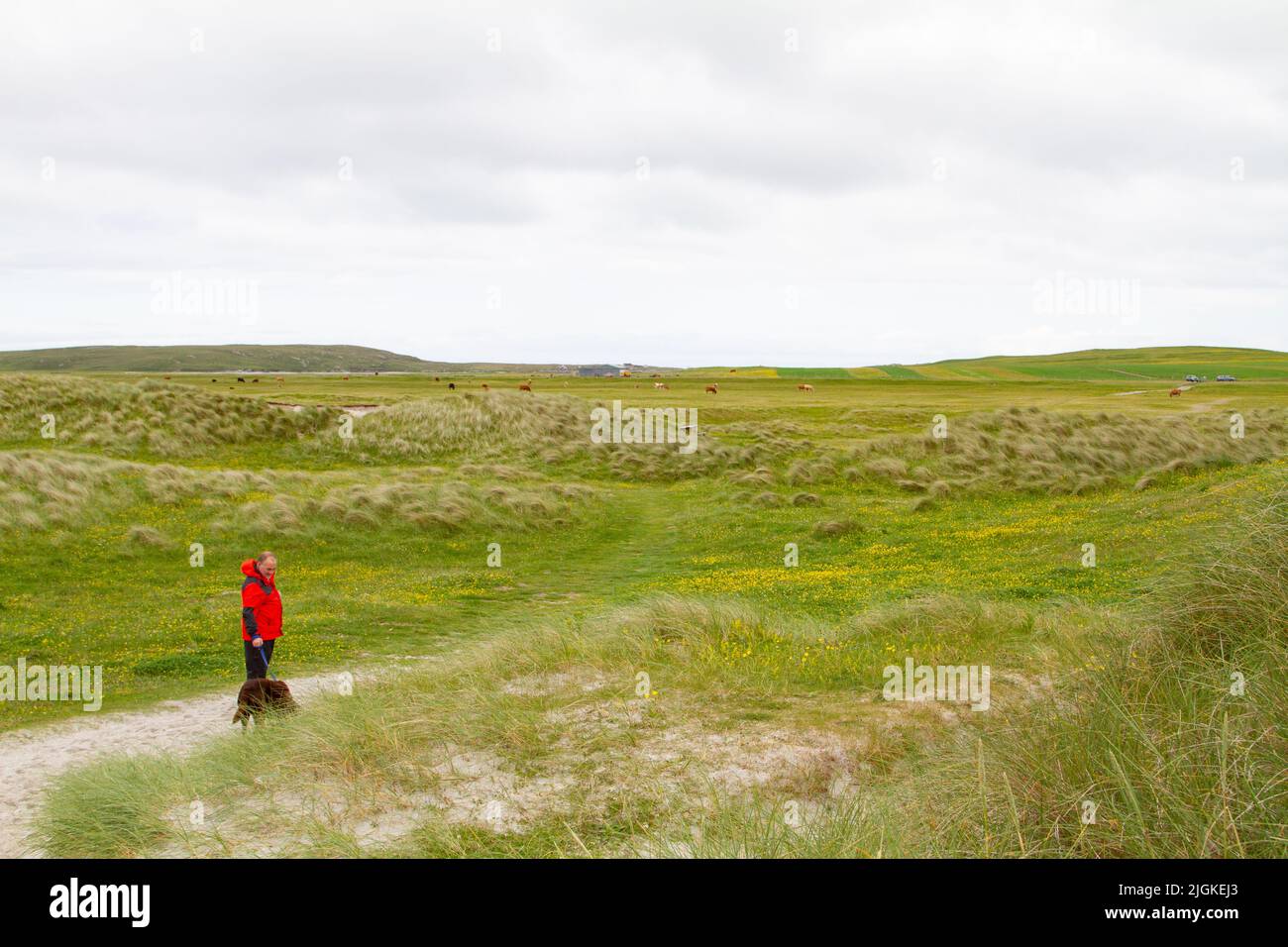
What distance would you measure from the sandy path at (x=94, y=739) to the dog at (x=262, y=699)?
1.88 feet

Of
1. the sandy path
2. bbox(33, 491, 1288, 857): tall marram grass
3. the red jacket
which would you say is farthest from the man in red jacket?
bbox(33, 491, 1288, 857): tall marram grass

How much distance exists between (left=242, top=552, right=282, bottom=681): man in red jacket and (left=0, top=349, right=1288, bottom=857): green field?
1437 mm

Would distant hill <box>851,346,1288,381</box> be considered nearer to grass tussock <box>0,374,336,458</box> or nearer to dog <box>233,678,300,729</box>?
grass tussock <box>0,374,336,458</box>

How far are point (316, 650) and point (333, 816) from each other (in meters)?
8.82

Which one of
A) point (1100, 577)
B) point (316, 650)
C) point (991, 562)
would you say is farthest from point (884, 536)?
point (316, 650)

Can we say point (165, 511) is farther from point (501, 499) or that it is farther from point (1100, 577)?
point (1100, 577)

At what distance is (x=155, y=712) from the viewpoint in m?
11.9

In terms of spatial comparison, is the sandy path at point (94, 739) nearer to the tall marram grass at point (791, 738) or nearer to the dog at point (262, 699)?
the dog at point (262, 699)

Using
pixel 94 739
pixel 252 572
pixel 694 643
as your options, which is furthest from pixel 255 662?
pixel 694 643

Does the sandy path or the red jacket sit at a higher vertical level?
the red jacket

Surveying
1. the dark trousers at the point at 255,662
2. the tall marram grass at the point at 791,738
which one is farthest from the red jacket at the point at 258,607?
the tall marram grass at the point at 791,738

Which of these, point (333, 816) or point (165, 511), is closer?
point (333, 816)

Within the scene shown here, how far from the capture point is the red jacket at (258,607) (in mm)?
11039

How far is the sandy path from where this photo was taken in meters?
9.13
